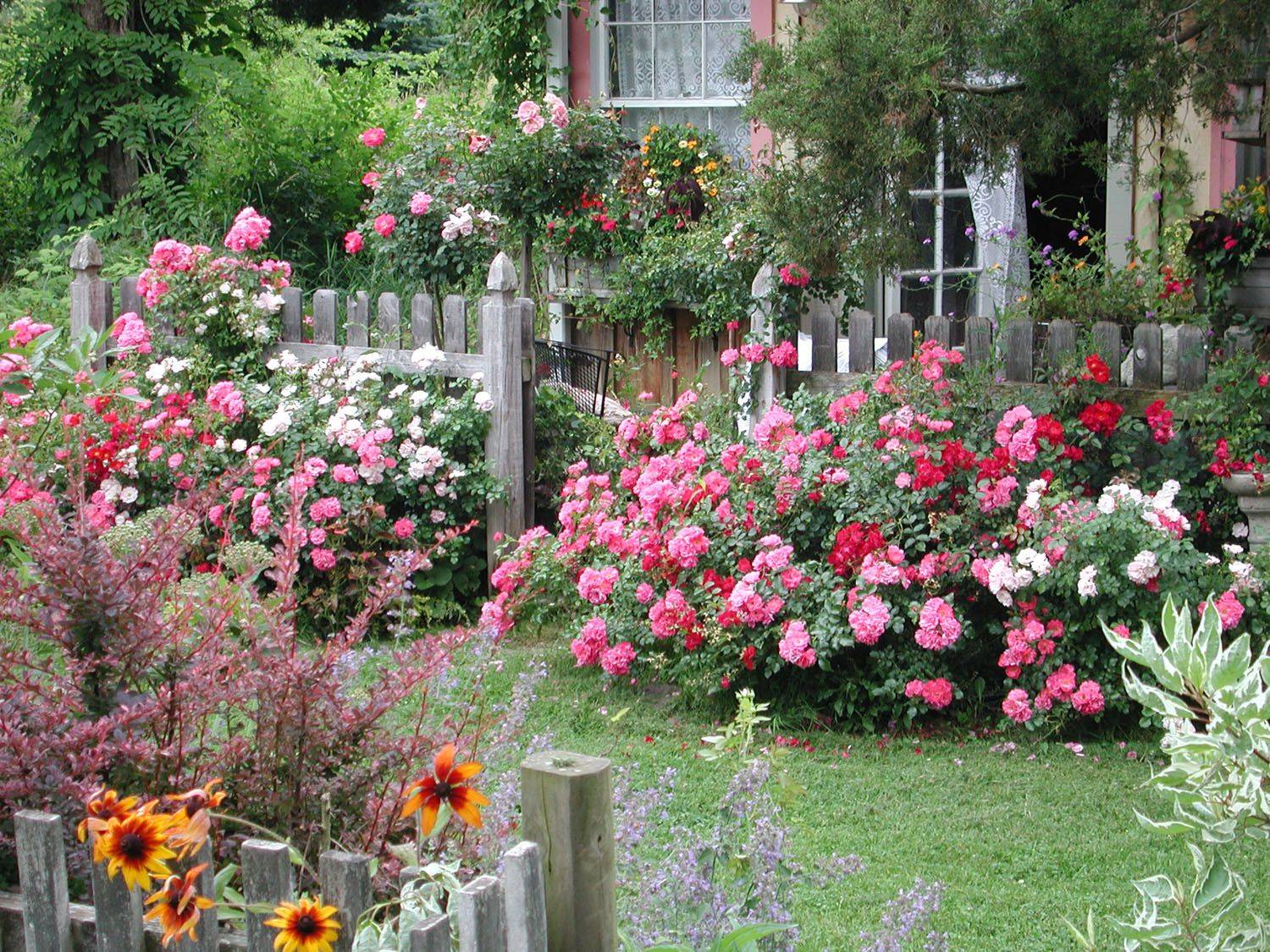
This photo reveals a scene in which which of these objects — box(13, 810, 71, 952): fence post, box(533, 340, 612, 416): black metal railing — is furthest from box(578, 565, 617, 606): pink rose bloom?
box(13, 810, 71, 952): fence post

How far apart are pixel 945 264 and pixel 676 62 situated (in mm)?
2223

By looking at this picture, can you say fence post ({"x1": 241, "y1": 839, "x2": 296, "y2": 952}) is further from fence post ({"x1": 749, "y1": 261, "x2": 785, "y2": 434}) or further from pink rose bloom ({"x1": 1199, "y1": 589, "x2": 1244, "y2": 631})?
fence post ({"x1": 749, "y1": 261, "x2": 785, "y2": 434})

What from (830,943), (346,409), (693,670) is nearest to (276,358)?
(346,409)

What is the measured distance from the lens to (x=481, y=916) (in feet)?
5.83

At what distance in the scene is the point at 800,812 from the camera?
13.3ft

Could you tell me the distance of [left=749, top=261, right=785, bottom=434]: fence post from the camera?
6.14 meters

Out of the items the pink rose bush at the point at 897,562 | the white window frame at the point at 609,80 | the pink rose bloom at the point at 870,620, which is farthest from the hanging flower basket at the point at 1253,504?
the white window frame at the point at 609,80

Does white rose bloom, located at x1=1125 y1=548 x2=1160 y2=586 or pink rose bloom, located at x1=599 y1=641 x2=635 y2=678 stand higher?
white rose bloom, located at x1=1125 y1=548 x2=1160 y2=586

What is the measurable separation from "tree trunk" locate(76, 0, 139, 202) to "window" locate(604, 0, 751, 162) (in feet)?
13.3

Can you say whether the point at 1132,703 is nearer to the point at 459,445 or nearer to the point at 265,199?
the point at 459,445

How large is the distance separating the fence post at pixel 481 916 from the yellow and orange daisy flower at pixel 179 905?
337 mm

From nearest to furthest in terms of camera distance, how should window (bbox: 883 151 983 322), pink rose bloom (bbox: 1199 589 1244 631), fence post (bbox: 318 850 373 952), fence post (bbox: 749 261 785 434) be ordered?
fence post (bbox: 318 850 373 952), pink rose bloom (bbox: 1199 589 1244 631), fence post (bbox: 749 261 785 434), window (bbox: 883 151 983 322)

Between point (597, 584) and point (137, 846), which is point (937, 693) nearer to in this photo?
point (597, 584)

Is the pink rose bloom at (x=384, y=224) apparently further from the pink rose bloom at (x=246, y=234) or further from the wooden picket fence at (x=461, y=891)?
the wooden picket fence at (x=461, y=891)
